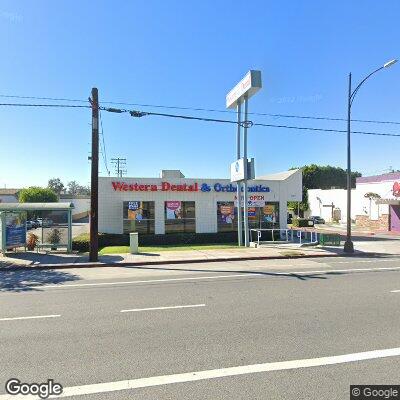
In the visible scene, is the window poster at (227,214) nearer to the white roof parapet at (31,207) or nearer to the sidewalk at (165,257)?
the sidewalk at (165,257)

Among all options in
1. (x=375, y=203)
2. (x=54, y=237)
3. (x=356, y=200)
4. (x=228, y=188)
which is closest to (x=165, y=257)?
(x=54, y=237)

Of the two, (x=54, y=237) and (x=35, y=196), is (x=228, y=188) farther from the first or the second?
(x=35, y=196)

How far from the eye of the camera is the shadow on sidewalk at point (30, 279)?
10719 millimetres

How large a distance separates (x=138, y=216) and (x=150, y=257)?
757cm

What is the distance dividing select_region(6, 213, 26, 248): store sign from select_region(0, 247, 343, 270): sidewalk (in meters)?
0.67

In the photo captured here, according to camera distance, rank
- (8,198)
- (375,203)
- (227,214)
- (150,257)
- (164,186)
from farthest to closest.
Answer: (8,198), (375,203), (227,214), (164,186), (150,257)

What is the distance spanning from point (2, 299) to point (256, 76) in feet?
52.8

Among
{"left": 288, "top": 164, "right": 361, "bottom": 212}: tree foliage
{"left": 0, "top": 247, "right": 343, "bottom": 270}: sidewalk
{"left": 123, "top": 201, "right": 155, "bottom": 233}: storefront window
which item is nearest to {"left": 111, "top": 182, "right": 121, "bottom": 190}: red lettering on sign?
{"left": 123, "top": 201, "right": 155, "bottom": 233}: storefront window

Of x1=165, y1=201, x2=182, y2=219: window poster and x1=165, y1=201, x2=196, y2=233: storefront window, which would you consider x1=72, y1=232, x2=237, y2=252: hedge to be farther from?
x1=165, y1=201, x2=182, y2=219: window poster

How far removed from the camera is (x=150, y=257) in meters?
16.8

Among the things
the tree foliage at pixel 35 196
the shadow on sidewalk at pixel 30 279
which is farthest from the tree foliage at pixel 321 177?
the shadow on sidewalk at pixel 30 279

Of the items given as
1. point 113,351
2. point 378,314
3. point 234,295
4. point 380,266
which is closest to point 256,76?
point 380,266

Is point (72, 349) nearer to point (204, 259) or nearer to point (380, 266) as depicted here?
point (204, 259)

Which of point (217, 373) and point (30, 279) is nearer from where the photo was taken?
point (217, 373)
